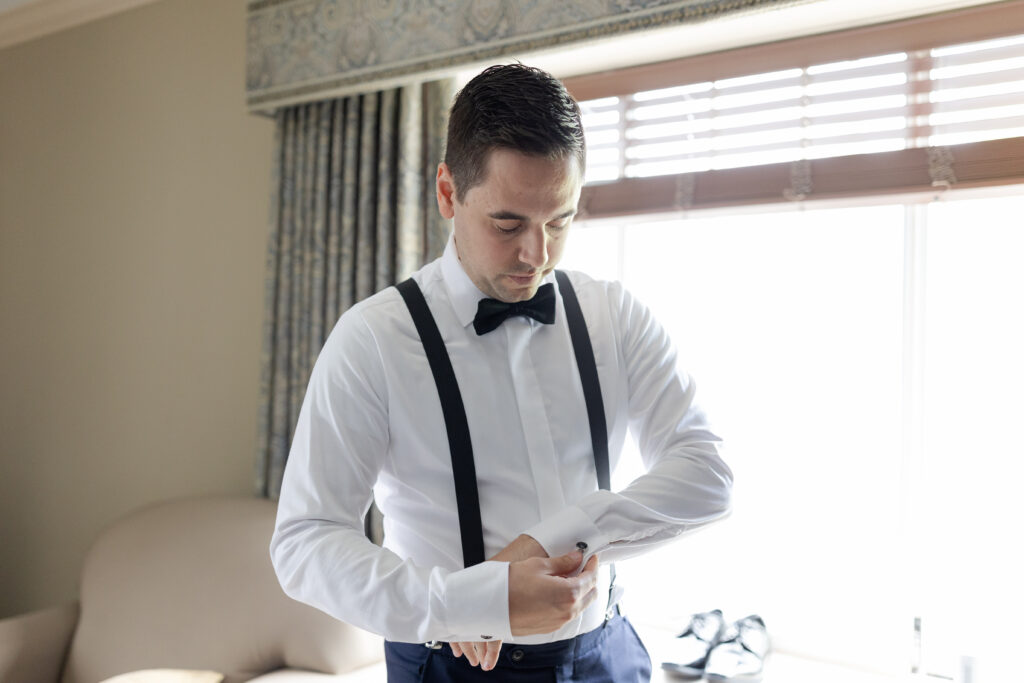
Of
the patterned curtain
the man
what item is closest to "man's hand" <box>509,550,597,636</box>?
the man

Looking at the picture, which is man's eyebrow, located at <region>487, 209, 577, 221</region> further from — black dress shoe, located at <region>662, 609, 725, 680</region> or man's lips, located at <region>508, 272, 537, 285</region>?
black dress shoe, located at <region>662, 609, 725, 680</region>

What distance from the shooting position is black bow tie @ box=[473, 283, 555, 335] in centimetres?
144

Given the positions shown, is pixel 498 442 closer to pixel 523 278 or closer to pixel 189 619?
pixel 523 278

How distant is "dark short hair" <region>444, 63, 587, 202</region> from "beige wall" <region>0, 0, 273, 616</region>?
207 cm

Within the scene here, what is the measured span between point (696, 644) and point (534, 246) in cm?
142

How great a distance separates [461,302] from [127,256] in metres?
2.65

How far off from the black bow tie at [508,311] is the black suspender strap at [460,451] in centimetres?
9

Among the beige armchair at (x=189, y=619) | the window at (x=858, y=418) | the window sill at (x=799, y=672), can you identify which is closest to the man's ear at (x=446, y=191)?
the window at (x=858, y=418)

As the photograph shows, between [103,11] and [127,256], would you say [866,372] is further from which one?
[103,11]

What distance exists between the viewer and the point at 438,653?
4.49ft

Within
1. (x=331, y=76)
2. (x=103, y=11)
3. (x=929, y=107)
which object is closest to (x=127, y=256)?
(x=103, y=11)

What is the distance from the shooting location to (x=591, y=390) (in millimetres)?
1438

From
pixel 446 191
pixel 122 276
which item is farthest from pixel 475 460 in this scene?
pixel 122 276

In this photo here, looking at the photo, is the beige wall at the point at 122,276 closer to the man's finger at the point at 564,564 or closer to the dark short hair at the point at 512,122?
the dark short hair at the point at 512,122
